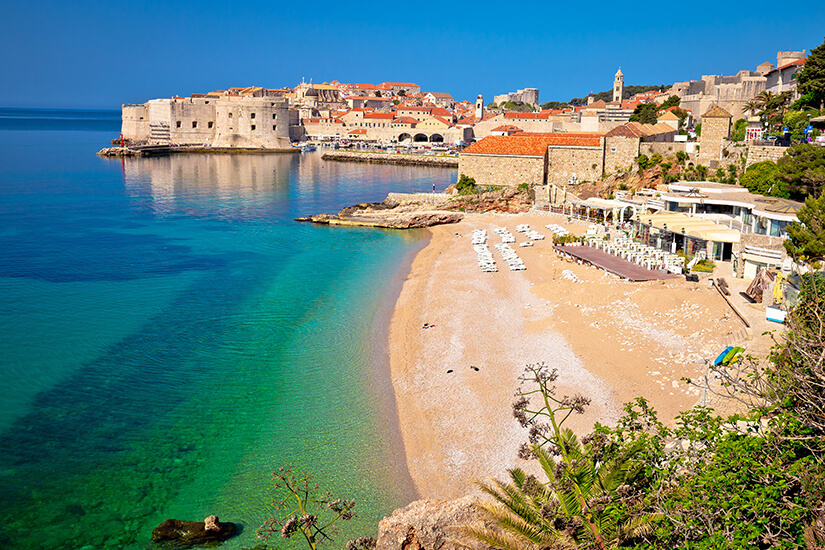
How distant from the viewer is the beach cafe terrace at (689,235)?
16.7 meters

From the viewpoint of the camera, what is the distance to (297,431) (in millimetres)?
10461

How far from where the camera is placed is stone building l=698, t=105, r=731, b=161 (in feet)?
85.6

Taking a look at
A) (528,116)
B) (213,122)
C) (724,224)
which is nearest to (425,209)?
(724,224)

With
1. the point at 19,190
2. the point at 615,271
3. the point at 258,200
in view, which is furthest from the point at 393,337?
the point at 19,190

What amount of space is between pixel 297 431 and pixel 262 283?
32.5 ft

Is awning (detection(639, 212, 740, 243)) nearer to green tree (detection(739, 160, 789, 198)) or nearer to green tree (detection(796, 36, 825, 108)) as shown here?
green tree (detection(739, 160, 789, 198))

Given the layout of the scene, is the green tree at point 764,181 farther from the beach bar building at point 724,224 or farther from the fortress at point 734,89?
the fortress at point 734,89

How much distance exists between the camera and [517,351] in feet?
41.4

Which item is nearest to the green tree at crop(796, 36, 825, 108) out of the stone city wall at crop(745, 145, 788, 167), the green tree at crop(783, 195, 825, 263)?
the stone city wall at crop(745, 145, 788, 167)

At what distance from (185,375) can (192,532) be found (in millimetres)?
5083

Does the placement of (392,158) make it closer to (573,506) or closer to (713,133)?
(713,133)

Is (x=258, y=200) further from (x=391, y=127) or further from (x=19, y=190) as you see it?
(x=391, y=127)

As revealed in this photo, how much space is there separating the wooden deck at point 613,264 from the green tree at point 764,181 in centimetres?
555

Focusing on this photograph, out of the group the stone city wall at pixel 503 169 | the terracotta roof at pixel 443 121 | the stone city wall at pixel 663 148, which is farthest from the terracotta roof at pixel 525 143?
the terracotta roof at pixel 443 121
